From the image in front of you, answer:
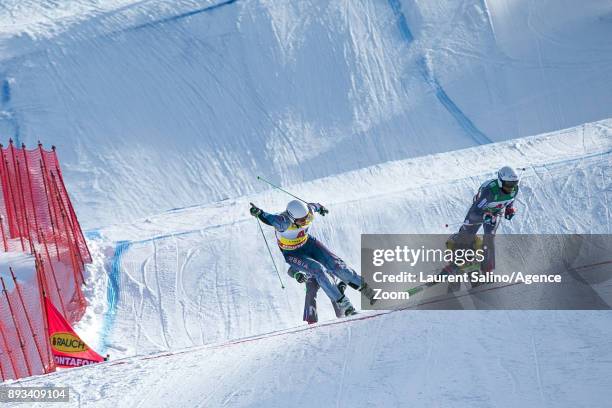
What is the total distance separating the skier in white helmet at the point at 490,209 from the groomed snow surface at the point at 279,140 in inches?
54.1

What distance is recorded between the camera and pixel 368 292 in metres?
9.80

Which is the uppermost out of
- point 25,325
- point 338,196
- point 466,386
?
point 338,196

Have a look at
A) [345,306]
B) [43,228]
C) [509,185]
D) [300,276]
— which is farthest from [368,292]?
[43,228]

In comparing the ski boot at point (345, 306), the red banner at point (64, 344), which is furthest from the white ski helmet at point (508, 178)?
the red banner at point (64, 344)

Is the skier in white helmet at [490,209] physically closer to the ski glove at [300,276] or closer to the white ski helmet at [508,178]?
the white ski helmet at [508,178]

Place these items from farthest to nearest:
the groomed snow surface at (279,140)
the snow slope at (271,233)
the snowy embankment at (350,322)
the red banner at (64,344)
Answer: the snow slope at (271,233) < the groomed snow surface at (279,140) < the red banner at (64,344) < the snowy embankment at (350,322)

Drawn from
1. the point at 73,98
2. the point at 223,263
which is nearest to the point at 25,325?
the point at 223,263

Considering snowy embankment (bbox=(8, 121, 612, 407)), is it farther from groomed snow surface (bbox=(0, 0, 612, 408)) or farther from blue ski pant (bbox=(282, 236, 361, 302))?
blue ski pant (bbox=(282, 236, 361, 302))

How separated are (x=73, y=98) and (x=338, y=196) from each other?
524cm

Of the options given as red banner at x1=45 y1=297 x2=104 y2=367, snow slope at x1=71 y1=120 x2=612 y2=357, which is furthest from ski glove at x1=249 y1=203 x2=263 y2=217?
red banner at x1=45 y1=297 x2=104 y2=367

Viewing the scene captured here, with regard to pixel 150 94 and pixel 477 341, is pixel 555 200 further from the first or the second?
pixel 150 94

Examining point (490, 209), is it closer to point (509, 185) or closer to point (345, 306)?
point (509, 185)

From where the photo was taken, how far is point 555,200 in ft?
39.7

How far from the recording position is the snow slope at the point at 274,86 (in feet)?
47.1
